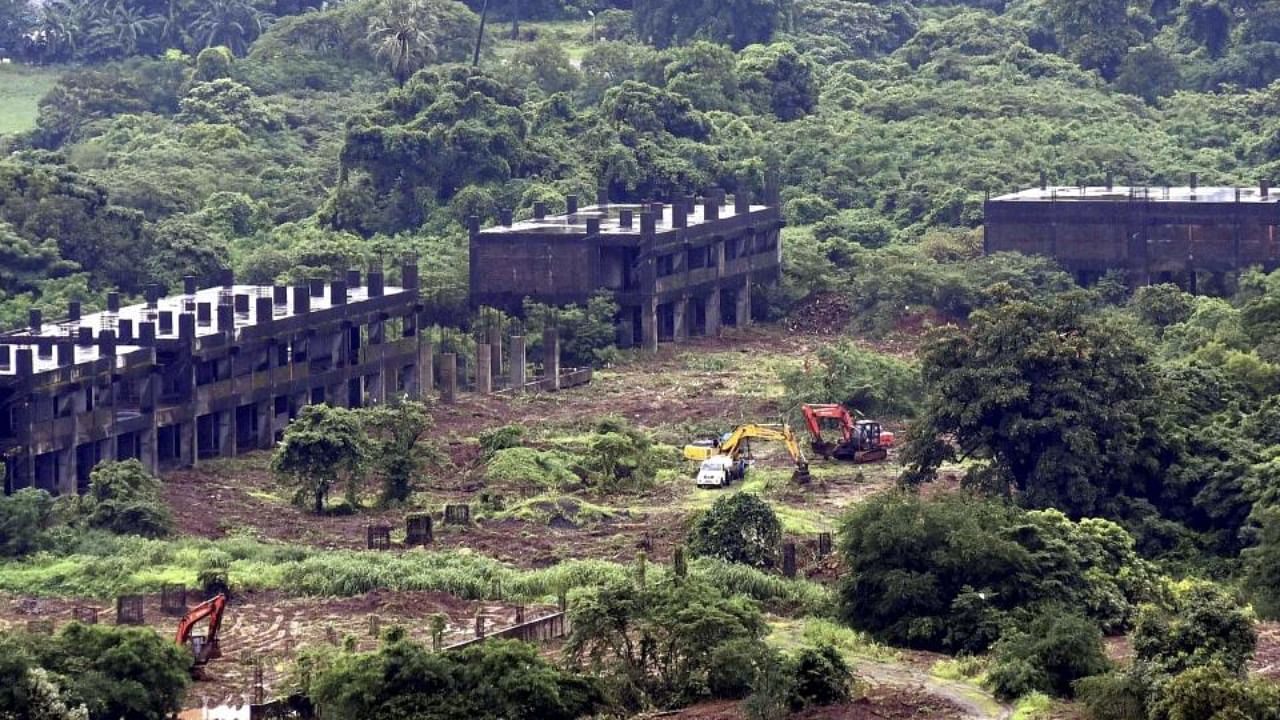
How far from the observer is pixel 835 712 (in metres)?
47.9

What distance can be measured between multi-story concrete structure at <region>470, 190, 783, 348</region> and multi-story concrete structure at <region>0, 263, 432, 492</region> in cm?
570

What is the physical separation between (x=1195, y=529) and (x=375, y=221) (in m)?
48.0

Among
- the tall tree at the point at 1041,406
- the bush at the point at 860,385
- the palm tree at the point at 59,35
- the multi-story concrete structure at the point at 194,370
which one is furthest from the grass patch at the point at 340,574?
the palm tree at the point at 59,35

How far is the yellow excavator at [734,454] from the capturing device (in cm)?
6975

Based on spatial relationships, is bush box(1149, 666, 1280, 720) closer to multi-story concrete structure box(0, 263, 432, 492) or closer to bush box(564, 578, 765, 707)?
bush box(564, 578, 765, 707)

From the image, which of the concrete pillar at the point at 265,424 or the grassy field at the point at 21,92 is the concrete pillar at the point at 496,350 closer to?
the concrete pillar at the point at 265,424

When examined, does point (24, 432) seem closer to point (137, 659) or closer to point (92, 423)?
point (92, 423)

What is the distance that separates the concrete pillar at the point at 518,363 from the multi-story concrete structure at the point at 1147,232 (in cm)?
2203

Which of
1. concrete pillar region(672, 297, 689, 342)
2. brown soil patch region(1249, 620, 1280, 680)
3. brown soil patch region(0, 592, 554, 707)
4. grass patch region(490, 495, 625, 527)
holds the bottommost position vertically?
brown soil patch region(0, 592, 554, 707)

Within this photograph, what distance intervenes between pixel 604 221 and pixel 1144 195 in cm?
1827

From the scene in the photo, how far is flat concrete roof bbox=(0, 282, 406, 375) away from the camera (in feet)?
228

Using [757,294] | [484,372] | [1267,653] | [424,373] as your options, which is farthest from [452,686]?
[757,294]

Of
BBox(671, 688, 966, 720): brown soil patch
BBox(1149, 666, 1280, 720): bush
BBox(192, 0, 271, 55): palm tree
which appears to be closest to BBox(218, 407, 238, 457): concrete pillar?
BBox(671, 688, 966, 720): brown soil patch

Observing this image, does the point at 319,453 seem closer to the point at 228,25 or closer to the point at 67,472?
the point at 67,472
